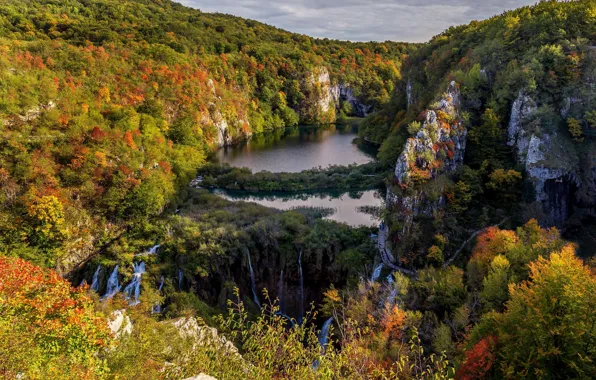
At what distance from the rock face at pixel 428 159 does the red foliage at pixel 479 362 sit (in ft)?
40.2

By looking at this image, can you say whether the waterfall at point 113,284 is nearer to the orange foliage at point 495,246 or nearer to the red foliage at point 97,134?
the red foliage at point 97,134

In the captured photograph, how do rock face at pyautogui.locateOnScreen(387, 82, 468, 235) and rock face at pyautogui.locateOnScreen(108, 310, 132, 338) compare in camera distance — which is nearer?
rock face at pyautogui.locateOnScreen(108, 310, 132, 338)

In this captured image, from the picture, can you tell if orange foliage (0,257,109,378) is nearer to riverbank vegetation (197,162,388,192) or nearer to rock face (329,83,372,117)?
riverbank vegetation (197,162,388,192)

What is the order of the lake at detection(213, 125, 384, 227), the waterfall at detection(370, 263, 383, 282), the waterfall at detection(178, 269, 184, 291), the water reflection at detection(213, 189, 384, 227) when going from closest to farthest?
1. the waterfall at detection(370, 263, 383, 282)
2. the waterfall at detection(178, 269, 184, 291)
3. the water reflection at detection(213, 189, 384, 227)
4. the lake at detection(213, 125, 384, 227)

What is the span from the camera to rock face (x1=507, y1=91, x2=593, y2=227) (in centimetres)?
2677

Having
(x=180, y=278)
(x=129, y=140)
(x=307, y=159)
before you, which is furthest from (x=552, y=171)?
(x=129, y=140)

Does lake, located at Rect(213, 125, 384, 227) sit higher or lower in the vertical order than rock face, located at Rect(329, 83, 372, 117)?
lower

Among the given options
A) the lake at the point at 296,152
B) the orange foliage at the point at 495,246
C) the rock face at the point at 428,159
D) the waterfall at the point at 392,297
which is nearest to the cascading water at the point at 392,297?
the waterfall at the point at 392,297

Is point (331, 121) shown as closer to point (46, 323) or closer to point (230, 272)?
point (230, 272)

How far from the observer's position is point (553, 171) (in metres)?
26.7

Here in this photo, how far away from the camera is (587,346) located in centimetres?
1136

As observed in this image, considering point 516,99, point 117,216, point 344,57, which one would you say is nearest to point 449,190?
point 516,99

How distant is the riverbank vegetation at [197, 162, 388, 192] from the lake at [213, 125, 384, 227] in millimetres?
1251

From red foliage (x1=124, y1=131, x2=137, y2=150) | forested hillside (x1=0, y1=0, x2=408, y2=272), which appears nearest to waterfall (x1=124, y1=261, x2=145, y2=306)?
forested hillside (x1=0, y1=0, x2=408, y2=272)
